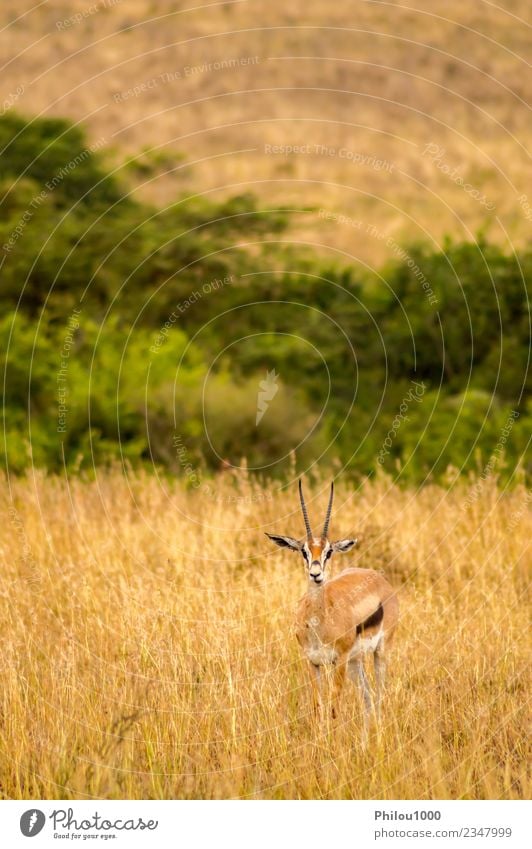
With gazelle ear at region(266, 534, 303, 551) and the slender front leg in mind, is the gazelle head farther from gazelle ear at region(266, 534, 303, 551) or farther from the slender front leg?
the slender front leg

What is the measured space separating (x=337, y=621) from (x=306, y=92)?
176 feet

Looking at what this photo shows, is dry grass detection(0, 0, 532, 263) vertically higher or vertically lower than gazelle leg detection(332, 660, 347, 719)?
higher

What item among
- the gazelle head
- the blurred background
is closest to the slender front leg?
the gazelle head

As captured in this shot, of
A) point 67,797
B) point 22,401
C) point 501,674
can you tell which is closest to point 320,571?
point 501,674

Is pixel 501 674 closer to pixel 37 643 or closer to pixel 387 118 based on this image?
pixel 37 643

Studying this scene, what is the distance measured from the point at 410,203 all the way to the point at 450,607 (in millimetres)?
39392

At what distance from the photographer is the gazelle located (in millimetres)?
6191

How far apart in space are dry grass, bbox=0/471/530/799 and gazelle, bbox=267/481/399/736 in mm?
145

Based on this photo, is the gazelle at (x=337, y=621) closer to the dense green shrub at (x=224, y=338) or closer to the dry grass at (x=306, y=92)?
the dense green shrub at (x=224, y=338)

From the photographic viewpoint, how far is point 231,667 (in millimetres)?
6543

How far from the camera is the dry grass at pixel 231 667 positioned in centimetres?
548

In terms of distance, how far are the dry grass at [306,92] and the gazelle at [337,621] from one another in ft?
127

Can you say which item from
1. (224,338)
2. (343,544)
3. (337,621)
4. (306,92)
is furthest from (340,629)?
(306,92)

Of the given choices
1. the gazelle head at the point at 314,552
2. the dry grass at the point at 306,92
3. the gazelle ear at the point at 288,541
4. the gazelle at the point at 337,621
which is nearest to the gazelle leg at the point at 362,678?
the gazelle at the point at 337,621
